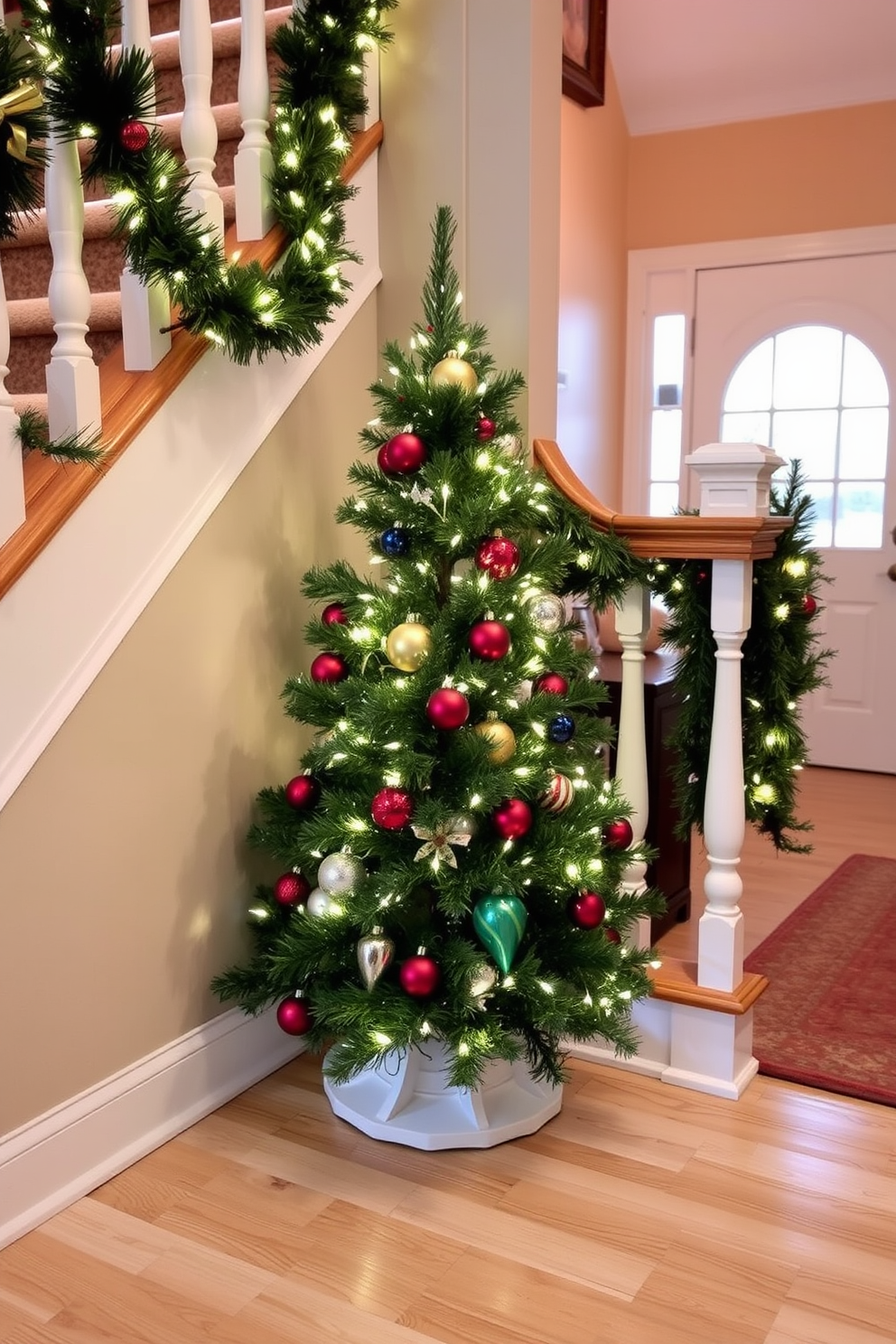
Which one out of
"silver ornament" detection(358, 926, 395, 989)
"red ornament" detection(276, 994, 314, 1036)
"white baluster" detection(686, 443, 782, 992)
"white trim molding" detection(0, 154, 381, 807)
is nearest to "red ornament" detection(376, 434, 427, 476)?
"white trim molding" detection(0, 154, 381, 807)

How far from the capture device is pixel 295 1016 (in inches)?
75.0

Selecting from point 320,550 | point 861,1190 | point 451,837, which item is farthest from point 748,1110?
point 320,550

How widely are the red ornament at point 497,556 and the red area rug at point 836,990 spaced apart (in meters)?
1.06

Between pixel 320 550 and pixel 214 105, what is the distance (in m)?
1.01

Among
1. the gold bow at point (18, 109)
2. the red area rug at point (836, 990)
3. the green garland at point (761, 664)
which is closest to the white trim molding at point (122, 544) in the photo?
the gold bow at point (18, 109)

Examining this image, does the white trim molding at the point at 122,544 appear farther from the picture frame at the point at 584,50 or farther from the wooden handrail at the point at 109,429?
the picture frame at the point at 584,50

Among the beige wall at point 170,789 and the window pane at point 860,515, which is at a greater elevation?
the window pane at point 860,515

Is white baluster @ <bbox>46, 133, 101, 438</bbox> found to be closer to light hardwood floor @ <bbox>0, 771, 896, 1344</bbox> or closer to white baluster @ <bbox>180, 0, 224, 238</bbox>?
white baluster @ <bbox>180, 0, 224, 238</bbox>

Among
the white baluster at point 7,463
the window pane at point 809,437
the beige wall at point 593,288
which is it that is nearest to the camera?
the white baluster at point 7,463

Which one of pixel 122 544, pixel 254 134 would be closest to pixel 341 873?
pixel 122 544

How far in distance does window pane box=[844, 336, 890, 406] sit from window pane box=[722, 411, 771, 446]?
31cm

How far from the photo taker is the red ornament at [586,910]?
1903mm

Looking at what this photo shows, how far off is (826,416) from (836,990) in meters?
2.62

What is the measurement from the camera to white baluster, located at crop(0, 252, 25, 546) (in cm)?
158
